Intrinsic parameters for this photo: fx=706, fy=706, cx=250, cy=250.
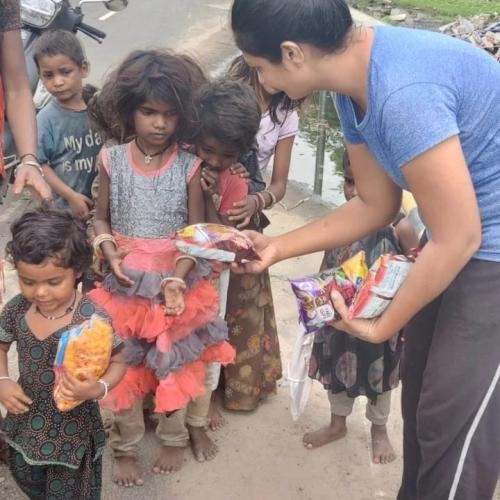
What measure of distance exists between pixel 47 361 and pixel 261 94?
4.28 ft

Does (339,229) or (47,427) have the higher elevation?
(339,229)

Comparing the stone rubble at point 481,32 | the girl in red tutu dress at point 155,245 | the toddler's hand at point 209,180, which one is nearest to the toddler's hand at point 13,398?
the girl in red tutu dress at point 155,245

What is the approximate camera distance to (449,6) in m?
15.8

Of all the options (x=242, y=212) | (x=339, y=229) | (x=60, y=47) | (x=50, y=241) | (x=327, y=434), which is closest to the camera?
(x=50, y=241)

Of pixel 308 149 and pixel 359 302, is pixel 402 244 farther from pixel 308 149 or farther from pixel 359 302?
pixel 308 149

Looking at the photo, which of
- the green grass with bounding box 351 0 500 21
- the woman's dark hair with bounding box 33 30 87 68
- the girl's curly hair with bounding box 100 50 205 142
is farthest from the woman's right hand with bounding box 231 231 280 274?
the green grass with bounding box 351 0 500 21

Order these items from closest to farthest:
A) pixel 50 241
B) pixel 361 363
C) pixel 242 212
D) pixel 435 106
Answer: pixel 435 106
pixel 50 241
pixel 242 212
pixel 361 363

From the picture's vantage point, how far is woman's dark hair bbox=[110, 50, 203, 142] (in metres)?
2.35

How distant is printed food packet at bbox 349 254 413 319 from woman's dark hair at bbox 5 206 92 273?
0.78m

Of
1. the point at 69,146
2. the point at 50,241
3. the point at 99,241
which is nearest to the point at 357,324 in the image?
the point at 50,241

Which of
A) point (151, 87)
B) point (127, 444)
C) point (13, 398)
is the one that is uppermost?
point (151, 87)

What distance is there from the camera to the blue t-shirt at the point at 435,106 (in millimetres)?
1526

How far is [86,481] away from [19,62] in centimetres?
131

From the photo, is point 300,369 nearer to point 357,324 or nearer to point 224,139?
point 357,324
